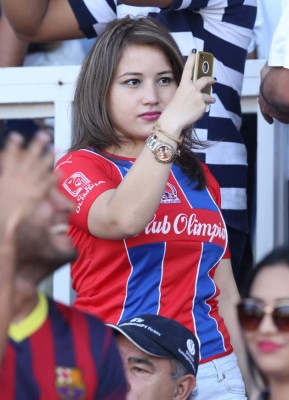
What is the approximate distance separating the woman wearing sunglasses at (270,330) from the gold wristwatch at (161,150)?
0.93 m

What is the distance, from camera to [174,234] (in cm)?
392

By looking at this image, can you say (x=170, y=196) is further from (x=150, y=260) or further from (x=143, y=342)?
(x=143, y=342)

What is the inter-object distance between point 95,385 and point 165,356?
1.03 m

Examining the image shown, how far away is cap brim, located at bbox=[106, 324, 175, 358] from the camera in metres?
3.62

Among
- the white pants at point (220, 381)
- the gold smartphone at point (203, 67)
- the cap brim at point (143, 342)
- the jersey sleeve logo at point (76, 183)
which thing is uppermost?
the gold smartphone at point (203, 67)

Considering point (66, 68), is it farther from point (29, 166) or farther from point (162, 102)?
point (29, 166)

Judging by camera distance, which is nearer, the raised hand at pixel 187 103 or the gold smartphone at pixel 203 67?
the raised hand at pixel 187 103

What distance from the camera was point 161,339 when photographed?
3633 millimetres

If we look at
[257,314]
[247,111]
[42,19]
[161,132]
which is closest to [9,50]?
[42,19]

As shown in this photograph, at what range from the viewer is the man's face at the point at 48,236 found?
2.52 metres

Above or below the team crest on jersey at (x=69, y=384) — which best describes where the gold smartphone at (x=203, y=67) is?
above

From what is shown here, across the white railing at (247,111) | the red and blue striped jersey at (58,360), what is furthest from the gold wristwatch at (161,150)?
the white railing at (247,111)

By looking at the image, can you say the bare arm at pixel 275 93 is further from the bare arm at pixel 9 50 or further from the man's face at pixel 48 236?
the bare arm at pixel 9 50

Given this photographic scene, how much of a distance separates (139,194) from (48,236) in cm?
115
